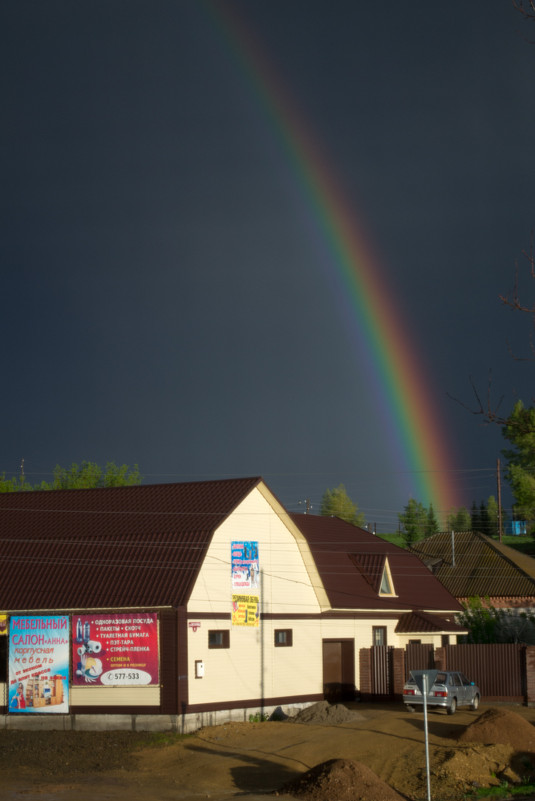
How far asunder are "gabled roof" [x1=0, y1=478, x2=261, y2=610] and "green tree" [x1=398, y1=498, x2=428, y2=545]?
88.2 m

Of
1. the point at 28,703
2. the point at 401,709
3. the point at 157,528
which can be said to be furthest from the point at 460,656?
the point at 28,703

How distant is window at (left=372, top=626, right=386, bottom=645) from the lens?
140ft

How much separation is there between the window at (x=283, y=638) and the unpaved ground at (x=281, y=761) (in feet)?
13.6

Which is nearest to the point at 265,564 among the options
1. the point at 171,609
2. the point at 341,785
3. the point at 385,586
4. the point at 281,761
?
the point at 171,609

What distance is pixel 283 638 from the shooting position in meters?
37.2

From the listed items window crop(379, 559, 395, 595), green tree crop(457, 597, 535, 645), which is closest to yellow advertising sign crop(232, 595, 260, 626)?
window crop(379, 559, 395, 595)

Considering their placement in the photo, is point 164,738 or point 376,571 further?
point 376,571

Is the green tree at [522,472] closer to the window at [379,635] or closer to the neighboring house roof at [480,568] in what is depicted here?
the neighboring house roof at [480,568]

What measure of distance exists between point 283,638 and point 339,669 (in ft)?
15.8

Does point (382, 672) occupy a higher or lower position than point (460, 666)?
lower

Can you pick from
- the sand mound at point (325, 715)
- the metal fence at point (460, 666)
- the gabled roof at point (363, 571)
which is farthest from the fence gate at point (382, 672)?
the sand mound at point (325, 715)

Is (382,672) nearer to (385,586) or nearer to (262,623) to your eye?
(385,586)

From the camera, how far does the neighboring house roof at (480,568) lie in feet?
215

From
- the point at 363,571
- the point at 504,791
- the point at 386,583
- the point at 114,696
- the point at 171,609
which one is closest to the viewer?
the point at 504,791
